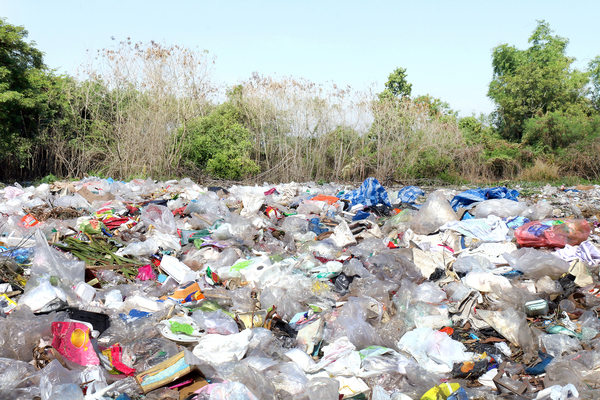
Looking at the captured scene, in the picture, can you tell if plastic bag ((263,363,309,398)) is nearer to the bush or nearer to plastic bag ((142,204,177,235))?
plastic bag ((142,204,177,235))

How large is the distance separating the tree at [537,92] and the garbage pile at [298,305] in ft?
56.1

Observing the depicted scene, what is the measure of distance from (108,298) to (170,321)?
73cm

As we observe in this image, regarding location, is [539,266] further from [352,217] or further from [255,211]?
[255,211]

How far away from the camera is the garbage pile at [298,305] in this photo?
2127mm

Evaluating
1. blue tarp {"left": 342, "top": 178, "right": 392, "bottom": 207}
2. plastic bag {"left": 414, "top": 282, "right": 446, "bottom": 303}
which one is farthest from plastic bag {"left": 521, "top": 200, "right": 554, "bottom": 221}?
plastic bag {"left": 414, "top": 282, "right": 446, "bottom": 303}

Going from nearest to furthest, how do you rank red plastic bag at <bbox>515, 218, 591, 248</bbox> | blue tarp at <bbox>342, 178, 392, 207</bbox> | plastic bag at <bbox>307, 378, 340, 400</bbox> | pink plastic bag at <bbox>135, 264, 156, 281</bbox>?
1. plastic bag at <bbox>307, 378, 340, 400</bbox>
2. pink plastic bag at <bbox>135, 264, 156, 281</bbox>
3. red plastic bag at <bbox>515, 218, 591, 248</bbox>
4. blue tarp at <bbox>342, 178, 392, 207</bbox>

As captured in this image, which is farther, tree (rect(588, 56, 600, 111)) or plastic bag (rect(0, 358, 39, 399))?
tree (rect(588, 56, 600, 111))

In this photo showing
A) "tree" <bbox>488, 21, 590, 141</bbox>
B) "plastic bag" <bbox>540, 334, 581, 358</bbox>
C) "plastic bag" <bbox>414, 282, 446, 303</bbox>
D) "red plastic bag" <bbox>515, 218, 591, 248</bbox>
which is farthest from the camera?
"tree" <bbox>488, 21, 590, 141</bbox>

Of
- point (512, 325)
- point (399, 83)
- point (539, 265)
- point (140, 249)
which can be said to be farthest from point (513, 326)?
point (399, 83)

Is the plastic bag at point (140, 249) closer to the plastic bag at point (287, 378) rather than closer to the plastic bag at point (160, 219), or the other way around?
the plastic bag at point (160, 219)

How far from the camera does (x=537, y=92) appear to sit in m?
19.6

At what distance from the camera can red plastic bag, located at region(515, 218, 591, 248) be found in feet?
12.5

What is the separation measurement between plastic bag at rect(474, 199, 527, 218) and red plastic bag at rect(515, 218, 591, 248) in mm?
875

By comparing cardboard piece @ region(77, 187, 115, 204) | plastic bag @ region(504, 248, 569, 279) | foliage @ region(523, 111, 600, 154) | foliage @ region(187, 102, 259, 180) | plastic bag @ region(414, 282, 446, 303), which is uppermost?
foliage @ region(523, 111, 600, 154)
